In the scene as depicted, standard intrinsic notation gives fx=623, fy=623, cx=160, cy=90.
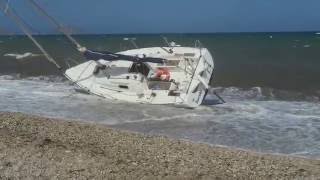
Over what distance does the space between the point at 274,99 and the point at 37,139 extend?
1527cm

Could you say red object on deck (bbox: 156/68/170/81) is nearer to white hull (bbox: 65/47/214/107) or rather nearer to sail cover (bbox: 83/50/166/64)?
white hull (bbox: 65/47/214/107)

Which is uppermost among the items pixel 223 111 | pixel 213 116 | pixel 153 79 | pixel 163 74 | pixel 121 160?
pixel 163 74

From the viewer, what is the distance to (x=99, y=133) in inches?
637

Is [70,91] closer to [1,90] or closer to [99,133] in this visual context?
[1,90]

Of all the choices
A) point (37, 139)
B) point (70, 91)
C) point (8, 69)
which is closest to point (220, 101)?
point (70, 91)

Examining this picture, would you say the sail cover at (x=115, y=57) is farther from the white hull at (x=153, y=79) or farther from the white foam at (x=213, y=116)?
the white foam at (x=213, y=116)

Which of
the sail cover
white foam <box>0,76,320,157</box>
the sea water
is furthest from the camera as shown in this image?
the sail cover

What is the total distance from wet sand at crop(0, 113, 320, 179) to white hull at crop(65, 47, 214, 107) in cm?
830

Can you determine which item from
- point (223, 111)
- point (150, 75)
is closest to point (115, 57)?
point (150, 75)

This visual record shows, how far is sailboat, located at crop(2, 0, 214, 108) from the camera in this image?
24062 mm

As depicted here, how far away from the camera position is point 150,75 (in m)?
25.7

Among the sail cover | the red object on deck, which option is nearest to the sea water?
the red object on deck

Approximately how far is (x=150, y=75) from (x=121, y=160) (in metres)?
13.6

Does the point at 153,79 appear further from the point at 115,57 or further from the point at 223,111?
the point at 223,111
